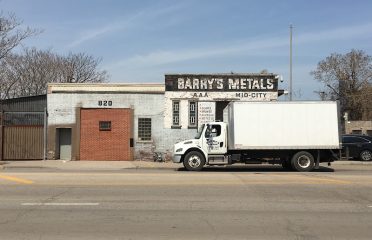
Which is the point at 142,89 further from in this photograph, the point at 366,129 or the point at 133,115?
the point at 366,129

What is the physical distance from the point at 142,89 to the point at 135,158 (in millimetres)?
3901

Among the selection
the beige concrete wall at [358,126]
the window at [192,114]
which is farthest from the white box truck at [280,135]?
the beige concrete wall at [358,126]

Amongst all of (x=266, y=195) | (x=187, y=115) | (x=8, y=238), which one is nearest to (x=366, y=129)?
(x=187, y=115)

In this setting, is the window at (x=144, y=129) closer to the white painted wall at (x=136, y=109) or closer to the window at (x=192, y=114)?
the white painted wall at (x=136, y=109)

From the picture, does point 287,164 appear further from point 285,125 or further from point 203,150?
point 203,150

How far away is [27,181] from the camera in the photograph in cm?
1468

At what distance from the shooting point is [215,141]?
21359 mm

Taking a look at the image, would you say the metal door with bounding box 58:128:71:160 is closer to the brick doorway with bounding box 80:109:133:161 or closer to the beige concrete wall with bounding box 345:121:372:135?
the brick doorway with bounding box 80:109:133:161

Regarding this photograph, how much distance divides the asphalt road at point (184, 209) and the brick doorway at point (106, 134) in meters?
12.4

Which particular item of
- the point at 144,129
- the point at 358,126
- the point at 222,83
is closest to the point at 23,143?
the point at 144,129

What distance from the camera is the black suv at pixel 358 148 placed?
2766 centimetres

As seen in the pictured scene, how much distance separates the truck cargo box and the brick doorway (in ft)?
27.5

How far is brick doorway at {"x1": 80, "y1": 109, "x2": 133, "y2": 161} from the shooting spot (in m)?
27.4

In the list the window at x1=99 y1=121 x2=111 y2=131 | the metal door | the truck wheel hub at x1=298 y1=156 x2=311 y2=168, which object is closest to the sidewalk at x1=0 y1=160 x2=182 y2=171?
the metal door
